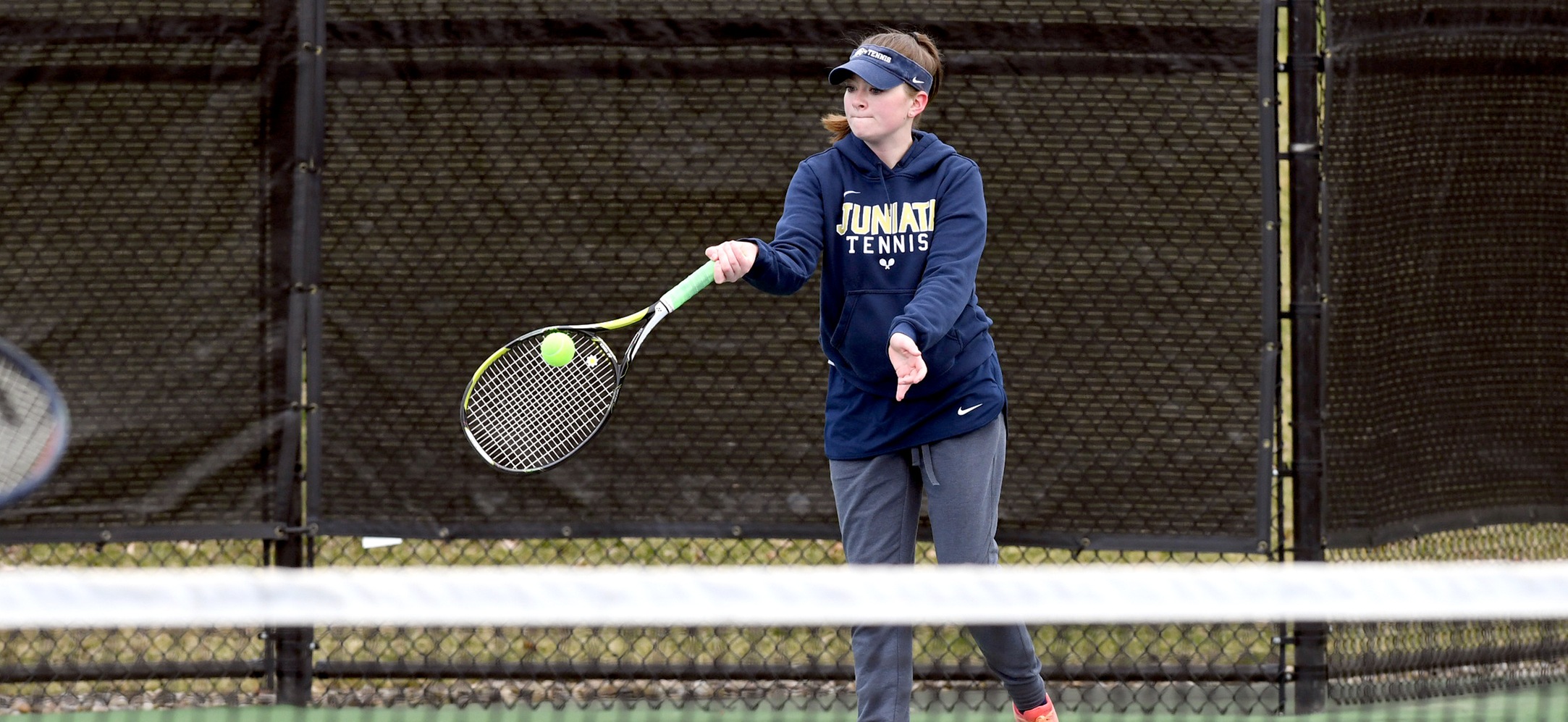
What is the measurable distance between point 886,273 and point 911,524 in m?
0.53

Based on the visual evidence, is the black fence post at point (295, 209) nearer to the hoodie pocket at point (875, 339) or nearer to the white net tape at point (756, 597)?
the hoodie pocket at point (875, 339)

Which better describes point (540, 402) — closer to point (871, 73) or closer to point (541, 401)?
point (541, 401)

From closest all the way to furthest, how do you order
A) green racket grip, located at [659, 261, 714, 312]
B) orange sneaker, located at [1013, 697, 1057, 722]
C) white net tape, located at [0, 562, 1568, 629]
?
white net tape, located at [0, 562, 1568, 629] → green racket grip, located at [659, 261, 714, 312] → orange sneaker, located at [1013, 697, 1057, 722]

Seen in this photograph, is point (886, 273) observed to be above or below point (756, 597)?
above

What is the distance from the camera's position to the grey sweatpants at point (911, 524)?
317 centimetres

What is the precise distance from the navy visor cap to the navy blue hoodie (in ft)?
0.51

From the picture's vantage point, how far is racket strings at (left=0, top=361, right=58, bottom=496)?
14.3 feet

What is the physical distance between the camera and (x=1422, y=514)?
4.37 meters

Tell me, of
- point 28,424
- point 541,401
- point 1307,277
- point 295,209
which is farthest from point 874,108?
point 28,424

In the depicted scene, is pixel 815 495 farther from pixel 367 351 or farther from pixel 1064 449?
pixel 367 351

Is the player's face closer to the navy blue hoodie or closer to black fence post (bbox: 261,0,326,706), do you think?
the navy blue hoodie

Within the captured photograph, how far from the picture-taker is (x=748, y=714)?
4426 mm

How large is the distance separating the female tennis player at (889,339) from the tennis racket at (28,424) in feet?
7.71

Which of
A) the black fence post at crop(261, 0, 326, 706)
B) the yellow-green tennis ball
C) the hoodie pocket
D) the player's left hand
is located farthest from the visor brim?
the black fence post at crop(261, 0, 326, 706)
